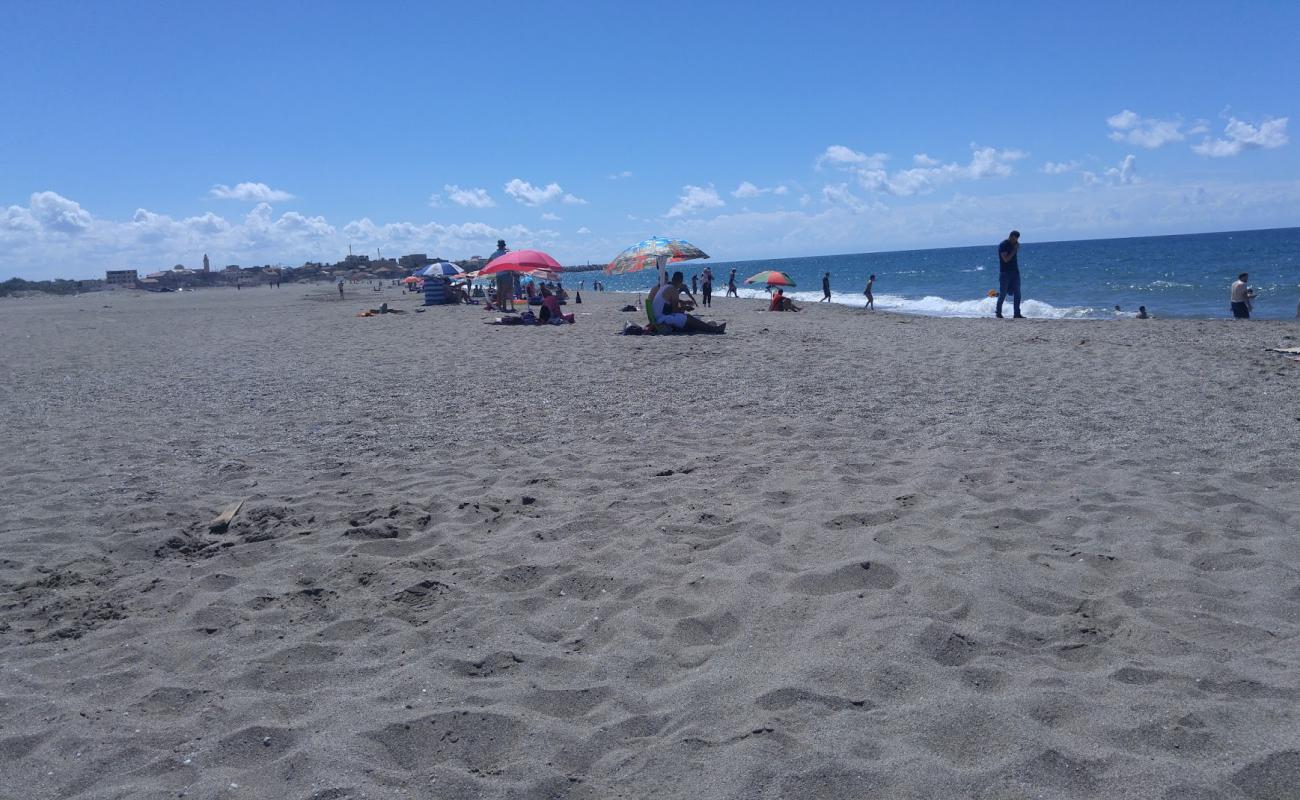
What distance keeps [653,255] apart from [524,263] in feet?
11.8

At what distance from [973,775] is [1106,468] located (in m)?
3.71

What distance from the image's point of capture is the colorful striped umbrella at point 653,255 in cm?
1705

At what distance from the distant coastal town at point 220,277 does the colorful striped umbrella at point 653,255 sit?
194 feet

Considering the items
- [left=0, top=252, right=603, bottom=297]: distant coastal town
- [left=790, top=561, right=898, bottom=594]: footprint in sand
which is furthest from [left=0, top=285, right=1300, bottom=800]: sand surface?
[left=0, top=252, right=603, bottom=297]: distant coastal town

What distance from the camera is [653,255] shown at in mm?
17062

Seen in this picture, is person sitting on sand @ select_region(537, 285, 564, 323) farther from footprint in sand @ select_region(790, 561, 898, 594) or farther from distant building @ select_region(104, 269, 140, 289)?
distant building @ select_region(104, 269, 140, 289)

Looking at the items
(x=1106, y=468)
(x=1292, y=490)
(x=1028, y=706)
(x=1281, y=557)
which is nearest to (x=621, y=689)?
(x=1028, y=706)

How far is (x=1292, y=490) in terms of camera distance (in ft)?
16.7

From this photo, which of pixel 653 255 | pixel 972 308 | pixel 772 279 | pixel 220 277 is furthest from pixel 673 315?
pixel 220 277

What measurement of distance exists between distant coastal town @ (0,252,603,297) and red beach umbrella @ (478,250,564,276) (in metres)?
56.3

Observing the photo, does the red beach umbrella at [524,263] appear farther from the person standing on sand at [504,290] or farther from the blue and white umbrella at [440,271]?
the blue and white umbrella at [440,271]

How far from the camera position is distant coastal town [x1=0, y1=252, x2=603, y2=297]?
79.2 metres

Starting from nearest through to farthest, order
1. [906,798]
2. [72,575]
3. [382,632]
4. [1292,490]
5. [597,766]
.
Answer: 1. [906,798]
2. [597,766]
3. [382,632]
4. [72,575]
5. [1292,490]

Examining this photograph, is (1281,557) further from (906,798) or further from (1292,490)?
(906,798)
